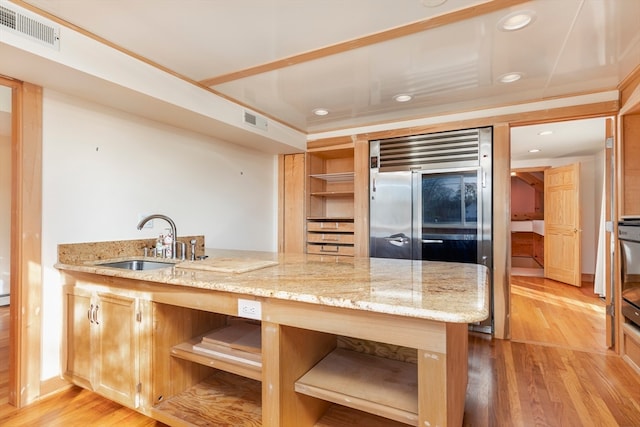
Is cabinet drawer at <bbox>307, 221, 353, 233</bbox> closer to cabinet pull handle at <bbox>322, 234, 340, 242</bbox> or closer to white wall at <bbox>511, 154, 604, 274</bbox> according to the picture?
cabinet pull handle at <bbox>322, 234, 340, 242</bbox>

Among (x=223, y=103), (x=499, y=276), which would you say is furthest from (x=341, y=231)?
(x=223, y=103)

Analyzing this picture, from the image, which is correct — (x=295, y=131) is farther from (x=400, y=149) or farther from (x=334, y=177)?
(x=400, y=149)

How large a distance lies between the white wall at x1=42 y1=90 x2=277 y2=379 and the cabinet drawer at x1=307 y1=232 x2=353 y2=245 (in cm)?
83

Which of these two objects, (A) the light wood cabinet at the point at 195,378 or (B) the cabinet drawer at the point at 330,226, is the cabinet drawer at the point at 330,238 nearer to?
(B) the cabinet drawer at the point at 330,226

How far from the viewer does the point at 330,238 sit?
12.8ft

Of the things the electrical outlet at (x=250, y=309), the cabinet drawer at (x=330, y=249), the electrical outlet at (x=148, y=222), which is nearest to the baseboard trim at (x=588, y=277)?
the cabinet drawer at (x=330, y=249)

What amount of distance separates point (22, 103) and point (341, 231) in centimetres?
297

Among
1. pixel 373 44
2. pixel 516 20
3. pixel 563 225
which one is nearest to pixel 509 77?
pixel 516 20

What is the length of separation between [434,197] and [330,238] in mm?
1318

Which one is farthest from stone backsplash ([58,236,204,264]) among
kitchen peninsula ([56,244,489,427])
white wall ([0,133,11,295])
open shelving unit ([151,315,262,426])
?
white wall ([0,133,11,295])

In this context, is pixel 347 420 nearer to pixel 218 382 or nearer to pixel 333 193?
pixel 218 382

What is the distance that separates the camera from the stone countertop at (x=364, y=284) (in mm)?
1033

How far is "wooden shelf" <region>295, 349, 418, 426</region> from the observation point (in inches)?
48.4

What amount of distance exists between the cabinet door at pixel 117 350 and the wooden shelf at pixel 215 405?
22 centimetres
